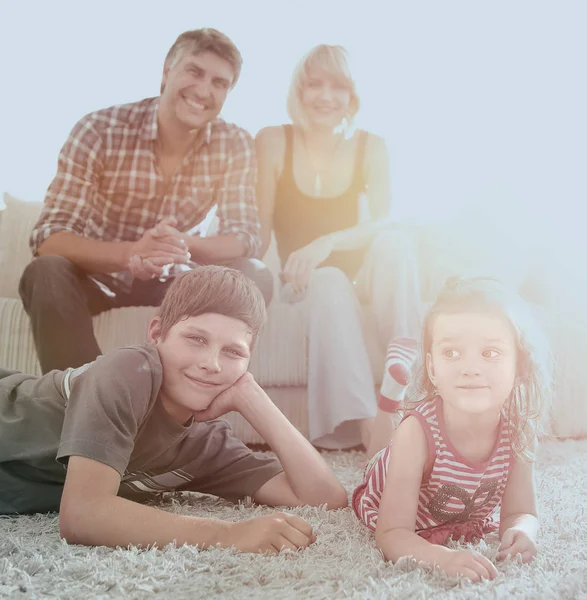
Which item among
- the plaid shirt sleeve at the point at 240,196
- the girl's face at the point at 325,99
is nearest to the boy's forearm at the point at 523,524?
the plaid shirt sleeve at the point at 240,196

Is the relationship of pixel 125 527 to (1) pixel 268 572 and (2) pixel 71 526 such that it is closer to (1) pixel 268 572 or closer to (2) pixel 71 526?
(2) pixel 71 526

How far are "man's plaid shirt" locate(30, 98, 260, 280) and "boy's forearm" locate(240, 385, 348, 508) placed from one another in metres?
0.67

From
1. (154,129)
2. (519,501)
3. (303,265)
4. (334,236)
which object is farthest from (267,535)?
(154,129)

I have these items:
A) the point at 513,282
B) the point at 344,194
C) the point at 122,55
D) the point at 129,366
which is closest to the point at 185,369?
the point at 129,366

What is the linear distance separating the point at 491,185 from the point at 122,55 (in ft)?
4.55

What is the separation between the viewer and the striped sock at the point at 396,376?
115 centimetres

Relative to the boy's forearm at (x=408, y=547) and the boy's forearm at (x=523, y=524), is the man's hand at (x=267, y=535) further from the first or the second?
the boy's forearm at (x=523, y=524)

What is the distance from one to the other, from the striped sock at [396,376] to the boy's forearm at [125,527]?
524 mm

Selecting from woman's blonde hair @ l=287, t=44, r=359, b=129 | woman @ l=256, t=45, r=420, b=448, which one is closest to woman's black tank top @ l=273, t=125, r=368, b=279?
woman @ l=256, t=45, r=420, b=448

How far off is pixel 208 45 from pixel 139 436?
3.41ft

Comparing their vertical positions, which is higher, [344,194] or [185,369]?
[344,194]

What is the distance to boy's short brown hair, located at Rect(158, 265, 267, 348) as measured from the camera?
847mm

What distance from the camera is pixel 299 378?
1.44 meters

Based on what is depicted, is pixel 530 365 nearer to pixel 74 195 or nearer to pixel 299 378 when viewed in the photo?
pixel 299 378
